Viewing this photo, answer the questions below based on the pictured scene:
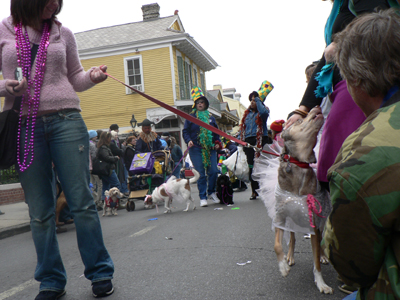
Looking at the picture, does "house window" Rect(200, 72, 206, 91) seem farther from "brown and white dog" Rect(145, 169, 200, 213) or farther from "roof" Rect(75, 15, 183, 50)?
"brown and white dog" Rect(145, 169, 200, 213)

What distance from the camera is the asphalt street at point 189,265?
299 cm

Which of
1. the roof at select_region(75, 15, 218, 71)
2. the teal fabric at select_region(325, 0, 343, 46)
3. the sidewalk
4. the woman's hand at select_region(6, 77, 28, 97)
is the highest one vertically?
the roof at select_region(75, 15, 218, 71)

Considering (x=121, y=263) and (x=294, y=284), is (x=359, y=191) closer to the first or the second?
(x=294, y=284)

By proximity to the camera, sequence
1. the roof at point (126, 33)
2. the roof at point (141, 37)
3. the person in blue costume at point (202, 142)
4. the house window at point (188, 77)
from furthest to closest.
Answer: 1. the house window at point (188, 77)
2. the roof at point (126, 33)
3. the roof at point (141, 37)
4. the person in blue costume at point (202, 142)

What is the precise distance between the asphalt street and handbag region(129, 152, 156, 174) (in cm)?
364

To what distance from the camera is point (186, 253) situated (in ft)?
14.1

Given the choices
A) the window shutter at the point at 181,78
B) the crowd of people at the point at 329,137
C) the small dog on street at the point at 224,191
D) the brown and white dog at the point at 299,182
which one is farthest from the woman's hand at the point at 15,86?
the window shutter at the point at 181,78

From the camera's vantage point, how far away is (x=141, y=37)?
81.2 ft

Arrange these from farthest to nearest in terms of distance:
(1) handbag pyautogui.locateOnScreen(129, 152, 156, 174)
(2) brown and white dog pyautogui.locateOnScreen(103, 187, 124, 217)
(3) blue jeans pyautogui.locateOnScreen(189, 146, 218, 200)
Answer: (1) handbag pyautogui.locateOnScreen(129, 152, 156, 174)
(2) brown and white dog pyautogui.locateOnScreen(103, 187, 124, 217)
(3) blue jeans pyautogui.locateOnScreen(189, 146, 218, 200)

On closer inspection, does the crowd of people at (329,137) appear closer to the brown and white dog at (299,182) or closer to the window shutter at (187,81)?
the brown and white dog at (299,182)

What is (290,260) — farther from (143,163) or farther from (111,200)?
(143,163)

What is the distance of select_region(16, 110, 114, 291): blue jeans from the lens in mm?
2914

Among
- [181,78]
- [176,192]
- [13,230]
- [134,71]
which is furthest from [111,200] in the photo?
[181,78]

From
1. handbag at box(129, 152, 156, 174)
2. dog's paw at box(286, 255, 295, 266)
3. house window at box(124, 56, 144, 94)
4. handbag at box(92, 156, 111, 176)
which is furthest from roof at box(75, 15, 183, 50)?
dog's paw at box(286, 255, 295, 266)
